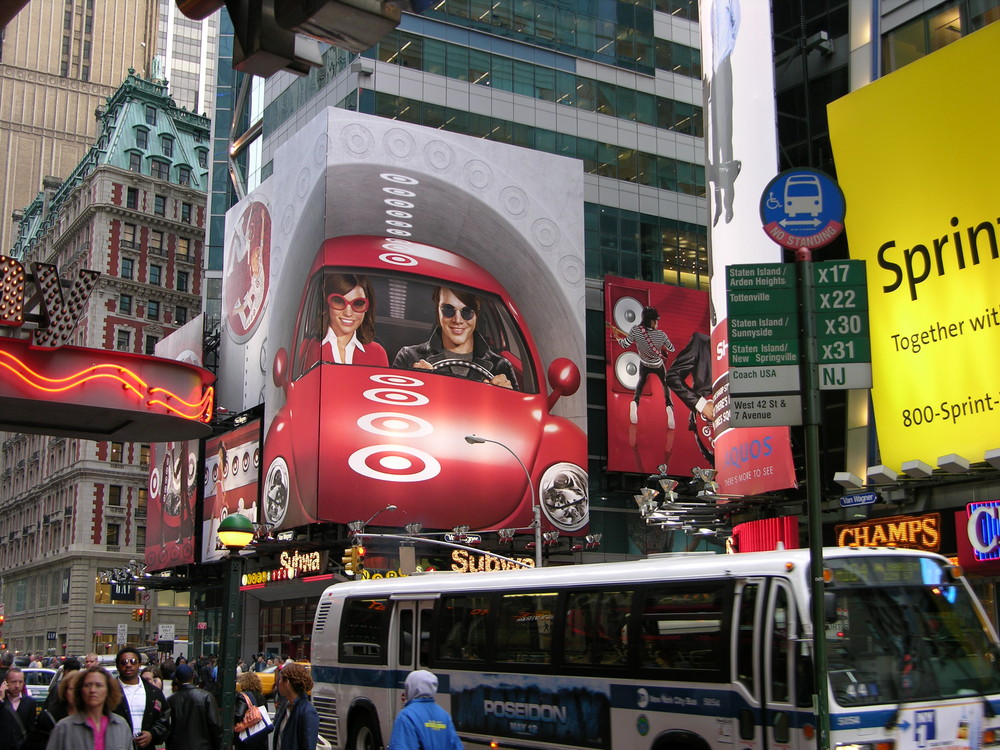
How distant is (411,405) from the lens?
53969 mm

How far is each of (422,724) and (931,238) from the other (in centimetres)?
2058

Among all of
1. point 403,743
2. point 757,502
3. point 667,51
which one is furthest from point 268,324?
point 403,743

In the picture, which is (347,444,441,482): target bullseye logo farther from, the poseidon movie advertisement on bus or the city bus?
the city bus

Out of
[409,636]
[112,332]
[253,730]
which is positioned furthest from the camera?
[112,332]

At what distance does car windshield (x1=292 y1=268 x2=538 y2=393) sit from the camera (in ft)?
177

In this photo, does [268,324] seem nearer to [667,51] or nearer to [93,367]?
[667,51]

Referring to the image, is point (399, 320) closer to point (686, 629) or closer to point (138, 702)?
point (686, 629)

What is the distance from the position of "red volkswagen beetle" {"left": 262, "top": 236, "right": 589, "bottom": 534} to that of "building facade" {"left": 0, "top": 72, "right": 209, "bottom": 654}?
38.7 m

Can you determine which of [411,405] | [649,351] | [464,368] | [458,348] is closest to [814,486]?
[411,405]

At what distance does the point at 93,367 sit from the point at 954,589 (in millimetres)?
A: 10263

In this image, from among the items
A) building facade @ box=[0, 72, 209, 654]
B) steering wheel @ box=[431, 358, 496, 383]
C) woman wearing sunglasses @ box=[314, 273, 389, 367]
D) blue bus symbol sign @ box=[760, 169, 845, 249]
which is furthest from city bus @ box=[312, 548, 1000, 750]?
building facade @ box=[0, 72, 209, 654]

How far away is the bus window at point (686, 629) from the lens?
13.4 metres

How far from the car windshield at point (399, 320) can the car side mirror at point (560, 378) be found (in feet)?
6.24

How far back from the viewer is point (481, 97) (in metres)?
61.8
